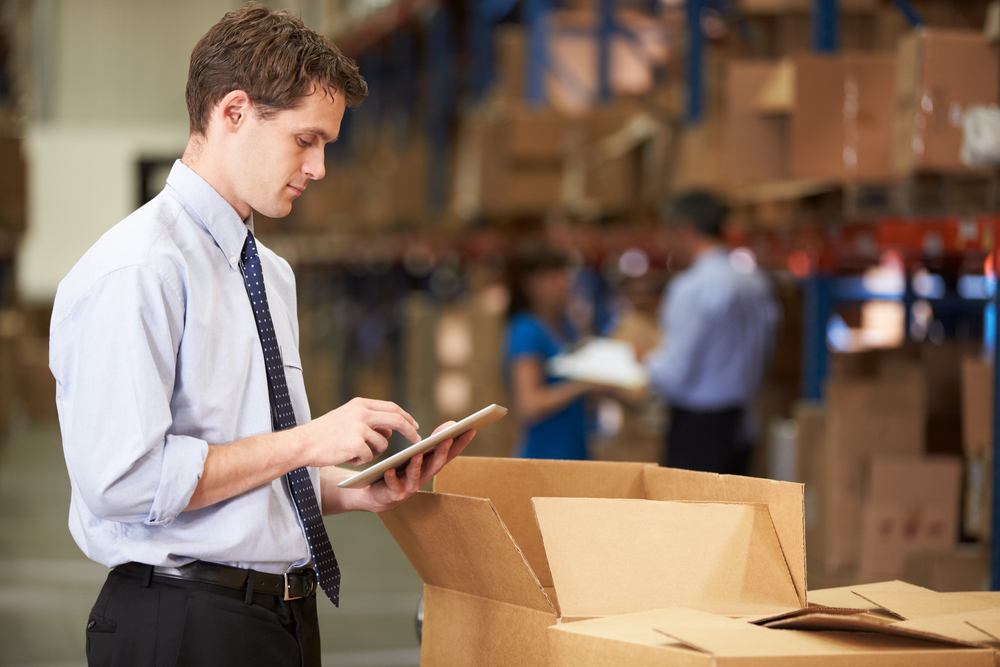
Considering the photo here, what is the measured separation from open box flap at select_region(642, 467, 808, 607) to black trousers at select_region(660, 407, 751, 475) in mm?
3434

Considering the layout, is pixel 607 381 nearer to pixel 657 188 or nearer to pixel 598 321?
pixel 657 188

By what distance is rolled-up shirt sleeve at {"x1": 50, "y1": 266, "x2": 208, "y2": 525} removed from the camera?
4.60ft

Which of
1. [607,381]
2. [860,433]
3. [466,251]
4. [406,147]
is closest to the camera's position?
[860,433]

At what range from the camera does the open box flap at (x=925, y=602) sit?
5.17 feet

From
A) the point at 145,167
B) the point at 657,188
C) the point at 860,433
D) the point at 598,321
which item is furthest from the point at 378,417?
the point at 145,167

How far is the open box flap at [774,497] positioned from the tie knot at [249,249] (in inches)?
30.4

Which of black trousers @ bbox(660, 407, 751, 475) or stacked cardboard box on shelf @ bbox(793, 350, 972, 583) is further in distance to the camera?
black trousers @ bbox(660, 407, 751, 475)

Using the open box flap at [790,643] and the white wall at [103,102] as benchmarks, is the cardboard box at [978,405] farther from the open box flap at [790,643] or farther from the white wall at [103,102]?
the white wall at [103,102]

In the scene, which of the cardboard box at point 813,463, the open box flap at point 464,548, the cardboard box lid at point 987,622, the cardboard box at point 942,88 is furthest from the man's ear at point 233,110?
the cardboard box at point 813,463

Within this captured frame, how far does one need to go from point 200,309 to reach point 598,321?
21.4 ft

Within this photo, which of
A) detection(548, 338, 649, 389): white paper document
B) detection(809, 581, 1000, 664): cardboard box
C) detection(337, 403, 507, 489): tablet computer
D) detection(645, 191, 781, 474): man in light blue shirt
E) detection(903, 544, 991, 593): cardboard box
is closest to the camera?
detection(809, 581, 1000, 664): cardboard box

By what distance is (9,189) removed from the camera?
5.08 meters

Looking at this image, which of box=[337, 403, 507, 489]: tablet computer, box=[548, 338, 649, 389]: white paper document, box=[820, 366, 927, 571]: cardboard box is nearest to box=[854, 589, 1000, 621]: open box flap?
box=[337, 403, 507, 489]: tablet computer

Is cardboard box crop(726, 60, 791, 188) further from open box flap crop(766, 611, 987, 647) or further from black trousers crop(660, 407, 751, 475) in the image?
open box flap crop(766, 611, 987, 647)
